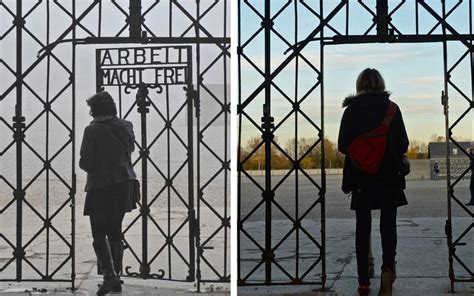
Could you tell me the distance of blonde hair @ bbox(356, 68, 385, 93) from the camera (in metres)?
4.42

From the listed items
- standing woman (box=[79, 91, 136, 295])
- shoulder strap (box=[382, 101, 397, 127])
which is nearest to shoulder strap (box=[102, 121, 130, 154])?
standing woman (box=[79, 91, 136, 295])

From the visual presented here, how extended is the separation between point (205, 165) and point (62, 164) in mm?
796

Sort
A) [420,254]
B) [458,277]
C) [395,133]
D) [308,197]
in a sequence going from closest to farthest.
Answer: [395,133] → [458,277] → [420,254] → [308,197]

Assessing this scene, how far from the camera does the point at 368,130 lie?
14.4 ft

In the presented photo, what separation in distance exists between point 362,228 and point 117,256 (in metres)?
1.36

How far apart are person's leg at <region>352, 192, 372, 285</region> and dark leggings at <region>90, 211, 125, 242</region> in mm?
1287

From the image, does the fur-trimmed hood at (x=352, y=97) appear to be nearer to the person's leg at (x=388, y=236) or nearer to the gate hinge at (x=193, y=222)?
the person's leg at (x=388, y=236)

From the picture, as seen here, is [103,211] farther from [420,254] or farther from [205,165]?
[420,254]

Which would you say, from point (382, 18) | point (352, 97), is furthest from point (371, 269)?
point (382, 18)

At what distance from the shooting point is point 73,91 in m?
4.45

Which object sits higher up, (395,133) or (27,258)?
(395,133)

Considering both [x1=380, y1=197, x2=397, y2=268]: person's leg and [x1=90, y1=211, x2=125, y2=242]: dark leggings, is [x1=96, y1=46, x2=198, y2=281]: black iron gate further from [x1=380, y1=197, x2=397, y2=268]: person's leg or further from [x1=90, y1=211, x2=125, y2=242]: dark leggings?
[x1=380, y1=197, x2=397, y2=268]: person's leg

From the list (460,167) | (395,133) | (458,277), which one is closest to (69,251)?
(395,133)

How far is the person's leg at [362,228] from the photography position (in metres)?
4.38
